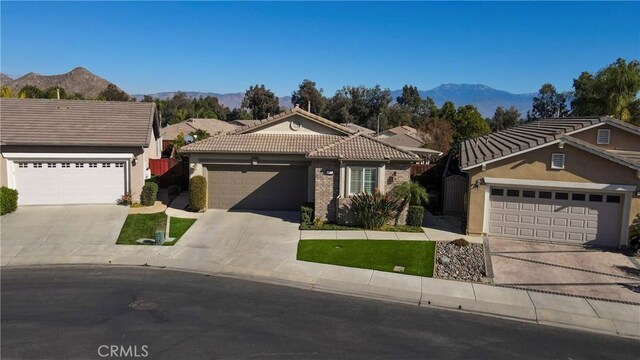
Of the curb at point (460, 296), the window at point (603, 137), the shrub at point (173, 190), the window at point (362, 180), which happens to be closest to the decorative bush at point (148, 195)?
the shrub at point (173, 190)

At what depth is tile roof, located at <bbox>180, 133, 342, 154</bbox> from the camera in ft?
72.5

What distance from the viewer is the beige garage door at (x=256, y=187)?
74.6 ft

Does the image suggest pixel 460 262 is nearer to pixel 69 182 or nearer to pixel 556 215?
pixel 556 215

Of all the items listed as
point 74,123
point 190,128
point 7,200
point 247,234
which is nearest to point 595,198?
point 247,234

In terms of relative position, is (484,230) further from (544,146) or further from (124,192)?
(124,192)

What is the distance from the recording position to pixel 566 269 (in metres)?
15.4

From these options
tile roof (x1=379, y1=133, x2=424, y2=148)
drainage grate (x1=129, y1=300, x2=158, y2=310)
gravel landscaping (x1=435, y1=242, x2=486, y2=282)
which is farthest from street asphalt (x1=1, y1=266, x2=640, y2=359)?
tile roof (x1=379, y1=133, x2=424, y2=148)

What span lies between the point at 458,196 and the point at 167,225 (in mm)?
12744

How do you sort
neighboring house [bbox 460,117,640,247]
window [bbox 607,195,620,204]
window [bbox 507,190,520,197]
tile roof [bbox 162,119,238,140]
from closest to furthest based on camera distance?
neighboring house [bbox 460,117,640,247] < window [bbox 607,195,620,204] < window [bbox 507,190,520,197] < tile roof [bbox 162,119,238,140]

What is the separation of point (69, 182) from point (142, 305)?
13.0 m

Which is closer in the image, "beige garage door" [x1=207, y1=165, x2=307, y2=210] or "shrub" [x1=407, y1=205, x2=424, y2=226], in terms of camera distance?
"shrub" [x1=407, y1=205, x2=424, y2=226]

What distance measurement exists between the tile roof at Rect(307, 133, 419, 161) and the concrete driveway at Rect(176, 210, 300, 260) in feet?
10.5

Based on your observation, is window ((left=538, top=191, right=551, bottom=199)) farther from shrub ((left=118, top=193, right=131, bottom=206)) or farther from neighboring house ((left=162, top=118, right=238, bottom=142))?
neighboring house ((left=162, top=118, right=238, bottom=142))

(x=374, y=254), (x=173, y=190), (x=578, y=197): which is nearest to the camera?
(x=374, y=254)
